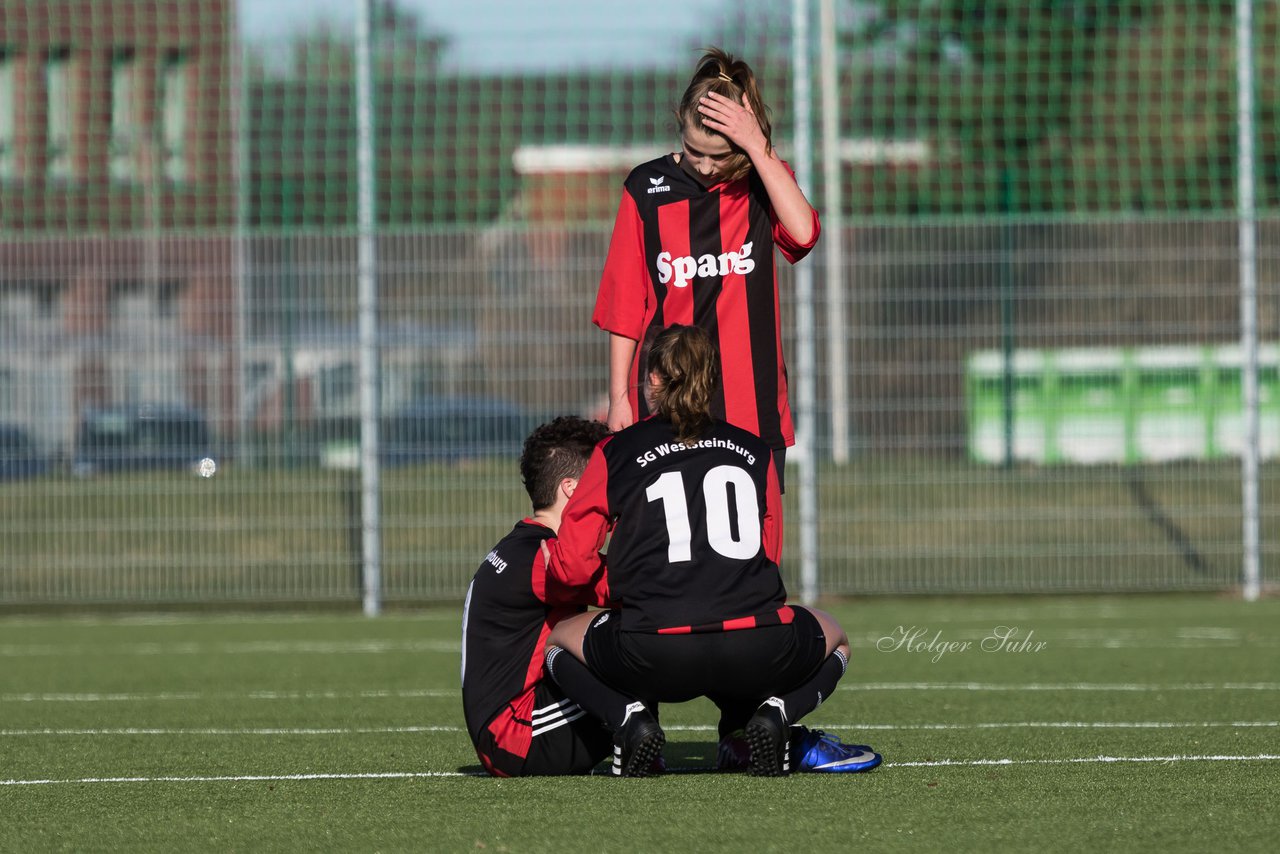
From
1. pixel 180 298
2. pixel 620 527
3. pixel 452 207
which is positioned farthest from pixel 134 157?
pixel 620 527

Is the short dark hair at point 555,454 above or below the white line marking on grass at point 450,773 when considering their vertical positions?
above

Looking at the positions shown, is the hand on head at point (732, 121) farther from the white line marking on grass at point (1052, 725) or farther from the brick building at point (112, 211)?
the brick building at point (112, 211)

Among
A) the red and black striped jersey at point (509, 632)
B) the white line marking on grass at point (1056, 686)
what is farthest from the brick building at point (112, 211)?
the red and black striped jersey at point (509, 632)

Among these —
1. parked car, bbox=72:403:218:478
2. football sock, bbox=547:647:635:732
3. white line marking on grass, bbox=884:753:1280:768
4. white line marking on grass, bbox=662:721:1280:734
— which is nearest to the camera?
football sock, bbox=547:647:635:732

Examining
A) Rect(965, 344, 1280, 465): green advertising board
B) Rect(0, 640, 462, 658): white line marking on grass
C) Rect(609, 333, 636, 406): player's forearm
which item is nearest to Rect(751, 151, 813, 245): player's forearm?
Rect(609, 333, 636, 406): player's forearm

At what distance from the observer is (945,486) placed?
10828 mm

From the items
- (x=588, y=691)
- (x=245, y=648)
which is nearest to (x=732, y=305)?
(x=588, y=691)

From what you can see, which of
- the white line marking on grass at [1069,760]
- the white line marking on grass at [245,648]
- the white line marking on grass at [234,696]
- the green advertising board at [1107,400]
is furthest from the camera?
the green advertising board at [1107,400]

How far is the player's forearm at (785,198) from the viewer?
4.66 meters

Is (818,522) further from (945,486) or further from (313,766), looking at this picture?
(313,766)

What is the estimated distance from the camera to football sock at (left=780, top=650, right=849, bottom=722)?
15.1 ft

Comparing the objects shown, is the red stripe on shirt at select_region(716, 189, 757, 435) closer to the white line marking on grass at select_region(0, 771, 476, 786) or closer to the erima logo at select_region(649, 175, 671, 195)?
the erima logo at select_region(649, 175, 671, 195)

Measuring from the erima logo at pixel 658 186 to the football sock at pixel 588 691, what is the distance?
47.5 inches

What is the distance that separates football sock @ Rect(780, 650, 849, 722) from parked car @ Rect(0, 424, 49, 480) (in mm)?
7306
